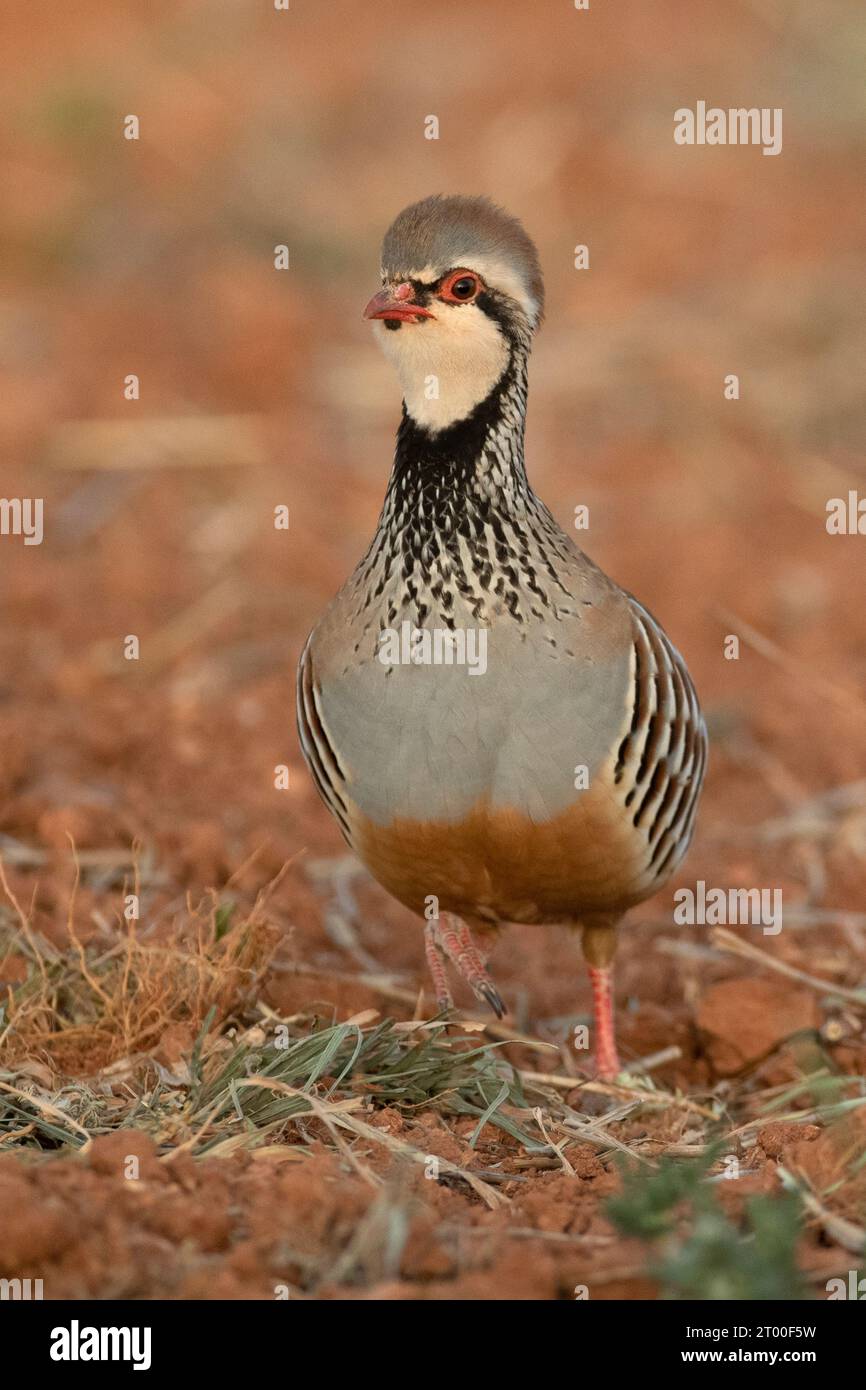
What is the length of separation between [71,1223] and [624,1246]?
1050 mm

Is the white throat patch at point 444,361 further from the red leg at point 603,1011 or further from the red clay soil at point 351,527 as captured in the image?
the red leg at point 603,1011

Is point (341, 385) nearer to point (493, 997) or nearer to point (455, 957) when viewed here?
point (455, 957)

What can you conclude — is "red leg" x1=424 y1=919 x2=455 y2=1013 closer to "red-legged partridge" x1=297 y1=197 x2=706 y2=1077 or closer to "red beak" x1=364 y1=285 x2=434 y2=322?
"red-legged partridge" x1=297 y1=197 x2=706 y2=1077

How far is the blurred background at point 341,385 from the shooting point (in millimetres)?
6801

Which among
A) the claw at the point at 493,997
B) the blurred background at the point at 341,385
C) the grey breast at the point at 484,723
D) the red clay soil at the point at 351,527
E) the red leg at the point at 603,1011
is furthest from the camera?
the blurred background at the point at 341,385

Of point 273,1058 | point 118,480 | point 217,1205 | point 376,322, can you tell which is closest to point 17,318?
point 118,480

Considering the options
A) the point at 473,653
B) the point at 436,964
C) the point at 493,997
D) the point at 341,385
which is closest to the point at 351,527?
the point at 341,385

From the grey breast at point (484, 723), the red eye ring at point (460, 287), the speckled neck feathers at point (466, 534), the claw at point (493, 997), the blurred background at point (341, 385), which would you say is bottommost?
the claw at point (493, 997)

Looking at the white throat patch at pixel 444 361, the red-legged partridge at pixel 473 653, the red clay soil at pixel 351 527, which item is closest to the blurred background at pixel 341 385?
the red clay soil at pixel 351 527

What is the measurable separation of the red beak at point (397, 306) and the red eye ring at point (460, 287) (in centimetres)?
8

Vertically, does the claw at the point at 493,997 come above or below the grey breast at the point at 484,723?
below

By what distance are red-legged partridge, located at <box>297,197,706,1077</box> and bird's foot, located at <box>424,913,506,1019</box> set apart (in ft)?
0.93

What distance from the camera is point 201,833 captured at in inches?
236

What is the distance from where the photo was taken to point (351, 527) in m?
9.54
